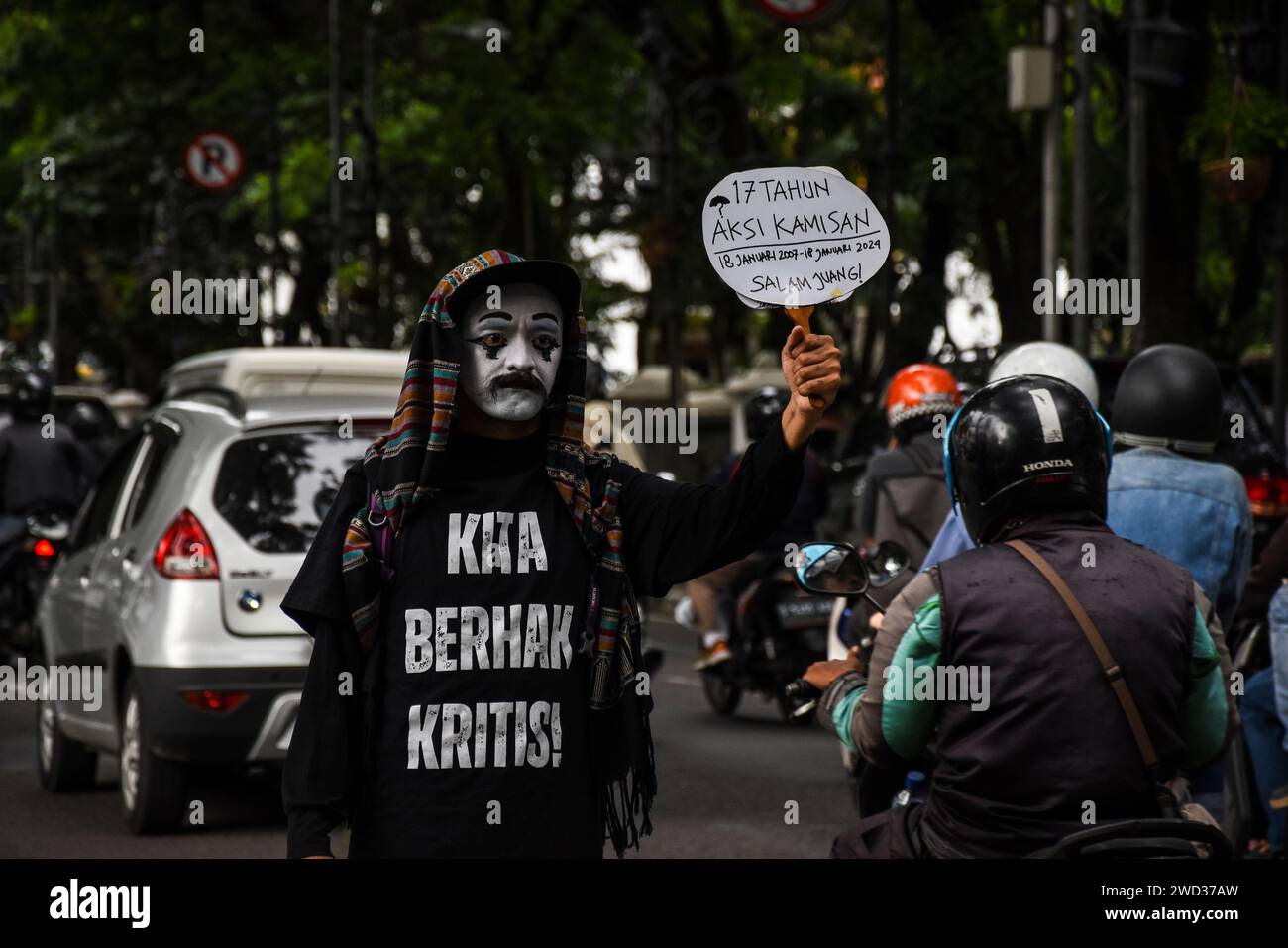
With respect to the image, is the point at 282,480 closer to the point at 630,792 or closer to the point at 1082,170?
the point at 630,792

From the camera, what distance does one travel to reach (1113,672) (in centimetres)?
339

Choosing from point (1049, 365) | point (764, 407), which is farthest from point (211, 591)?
point (764, 407)

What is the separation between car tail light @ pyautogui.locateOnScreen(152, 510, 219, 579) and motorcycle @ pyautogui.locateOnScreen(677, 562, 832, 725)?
404 cm

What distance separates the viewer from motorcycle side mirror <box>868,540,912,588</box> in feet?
15.2

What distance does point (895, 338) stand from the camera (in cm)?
2108

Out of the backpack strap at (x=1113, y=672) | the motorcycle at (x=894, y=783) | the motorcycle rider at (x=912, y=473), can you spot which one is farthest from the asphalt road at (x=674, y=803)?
the backpack strap at (x=1113, y=672)

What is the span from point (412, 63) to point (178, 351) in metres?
6.67

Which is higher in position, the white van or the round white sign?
the round white sign

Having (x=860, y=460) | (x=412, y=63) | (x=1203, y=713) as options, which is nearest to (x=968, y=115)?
(x=860, y=460)

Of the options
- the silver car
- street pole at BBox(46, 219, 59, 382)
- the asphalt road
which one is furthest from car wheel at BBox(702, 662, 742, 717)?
street pole at BBox(46, 219, 59, 382)

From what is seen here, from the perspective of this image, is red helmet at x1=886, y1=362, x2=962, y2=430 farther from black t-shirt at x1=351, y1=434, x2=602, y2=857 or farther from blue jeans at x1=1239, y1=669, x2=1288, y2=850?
black t-shirt at x1=351, y1=434, x2=602, y2=857

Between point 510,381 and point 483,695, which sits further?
point 510,381

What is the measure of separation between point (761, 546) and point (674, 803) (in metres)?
2.71
